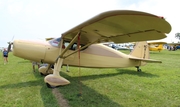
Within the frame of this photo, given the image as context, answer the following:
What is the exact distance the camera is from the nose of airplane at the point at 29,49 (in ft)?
18.4

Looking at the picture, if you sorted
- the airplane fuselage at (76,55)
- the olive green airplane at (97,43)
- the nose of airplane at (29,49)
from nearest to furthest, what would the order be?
the olive green airplane at (97,43) → the nose of airplane at (29,49) → the airplane fuselage at (76,55)

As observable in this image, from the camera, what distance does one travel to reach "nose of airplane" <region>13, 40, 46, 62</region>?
5.61 metres

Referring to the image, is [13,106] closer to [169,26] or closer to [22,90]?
[22,90]

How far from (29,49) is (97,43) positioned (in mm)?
2820

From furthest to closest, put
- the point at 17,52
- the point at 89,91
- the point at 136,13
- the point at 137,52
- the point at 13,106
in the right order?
the point at 137,52 < the point at 17,52 < the point at 89,91 < the point at 13,106 < the point at 136,13

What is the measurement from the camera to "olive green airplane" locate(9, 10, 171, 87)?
3.01m

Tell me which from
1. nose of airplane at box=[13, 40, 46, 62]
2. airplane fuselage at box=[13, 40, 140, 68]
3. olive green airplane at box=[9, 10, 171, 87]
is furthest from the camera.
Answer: airplane fuselage at box=[13, 40, 140, 68]

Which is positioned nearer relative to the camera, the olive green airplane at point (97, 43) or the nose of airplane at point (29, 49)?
the olive green airplane at point (97, 43)

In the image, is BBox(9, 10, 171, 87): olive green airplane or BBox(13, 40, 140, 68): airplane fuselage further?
BBox(13, 40, 140, 68): airplane fuselage

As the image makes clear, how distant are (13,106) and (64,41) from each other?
3329 mm

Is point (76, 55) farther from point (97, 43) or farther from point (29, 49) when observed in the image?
point (29, 49)

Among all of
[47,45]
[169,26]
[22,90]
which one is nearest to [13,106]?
[22,90]

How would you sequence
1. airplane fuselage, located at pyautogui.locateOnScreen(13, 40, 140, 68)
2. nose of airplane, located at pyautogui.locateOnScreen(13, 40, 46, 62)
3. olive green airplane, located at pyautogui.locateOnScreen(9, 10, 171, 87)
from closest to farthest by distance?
olive green airplane, located at pyautogui.locateOnScreen(9, 10, 171, 87), nose of airplane, located at pyautogui.locateOnScreen(13, 40, 46, 62), airplane fuselage, located at pyautogui.locateOnScreen(13, 40, 140, 68)

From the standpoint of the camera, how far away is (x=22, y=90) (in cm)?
518
